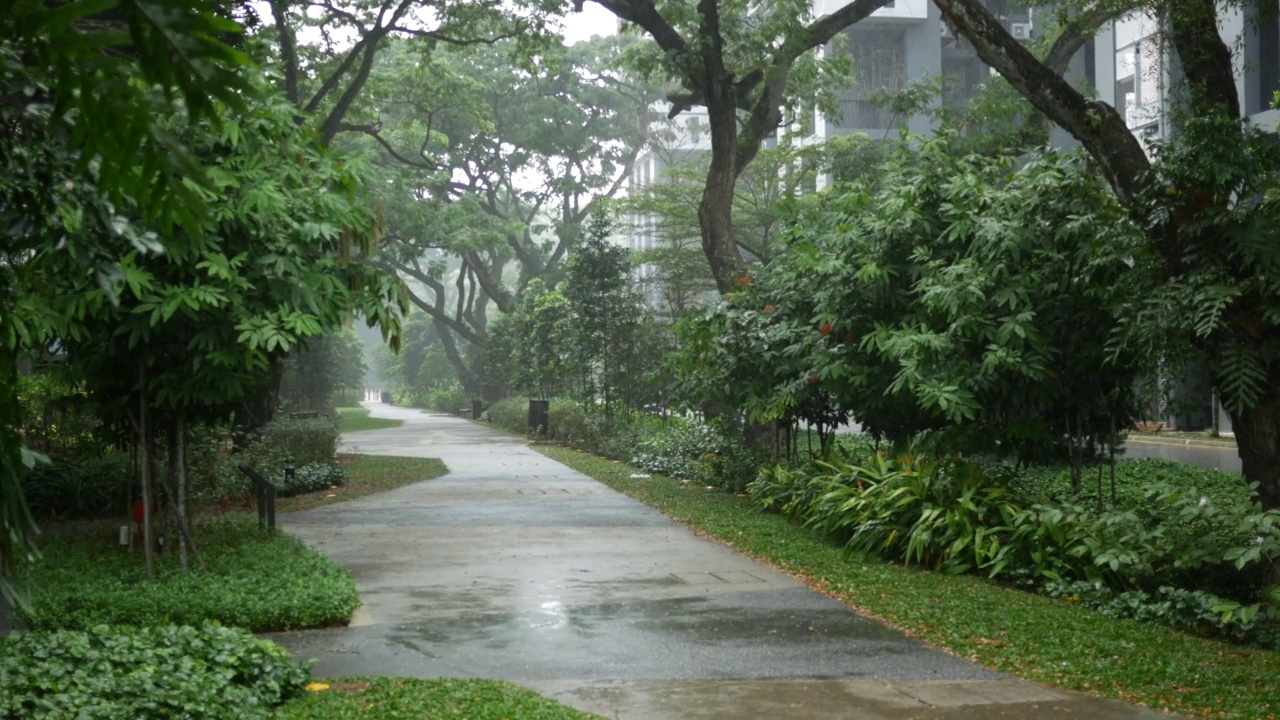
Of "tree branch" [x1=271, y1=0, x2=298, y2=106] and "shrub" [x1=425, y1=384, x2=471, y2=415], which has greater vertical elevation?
"tree branch" [x1=271, y1=0, x2=298, y2=106]

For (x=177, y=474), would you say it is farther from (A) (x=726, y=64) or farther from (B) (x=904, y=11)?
(B) (x=904, y=11)

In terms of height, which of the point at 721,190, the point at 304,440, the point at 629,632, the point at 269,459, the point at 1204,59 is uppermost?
the point at 721,190

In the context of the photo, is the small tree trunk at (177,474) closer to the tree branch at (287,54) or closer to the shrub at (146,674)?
the shrub at (146,674)

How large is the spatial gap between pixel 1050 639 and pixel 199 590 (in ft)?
20.1

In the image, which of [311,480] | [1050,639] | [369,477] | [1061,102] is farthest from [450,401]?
[1050,639]

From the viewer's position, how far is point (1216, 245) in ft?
32.2

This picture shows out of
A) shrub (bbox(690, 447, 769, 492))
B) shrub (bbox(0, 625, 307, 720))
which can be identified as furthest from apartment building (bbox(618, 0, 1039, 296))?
shrub (bbox(0, 625, 307, 720))

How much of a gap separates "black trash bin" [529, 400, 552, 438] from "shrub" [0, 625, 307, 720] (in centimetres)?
2767

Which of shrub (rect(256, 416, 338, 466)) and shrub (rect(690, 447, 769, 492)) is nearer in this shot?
shrub (rect(690, 447, 769, 492))

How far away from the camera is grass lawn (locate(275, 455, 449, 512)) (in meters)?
19.0

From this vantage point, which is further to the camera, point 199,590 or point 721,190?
point 721,190

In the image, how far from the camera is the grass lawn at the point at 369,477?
1902 centimetres

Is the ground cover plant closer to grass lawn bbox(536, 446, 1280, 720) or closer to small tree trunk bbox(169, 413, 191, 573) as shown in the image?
small tree trunk bbox(169, 413, 191, 573)

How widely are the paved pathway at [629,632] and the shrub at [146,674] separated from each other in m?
0.89
